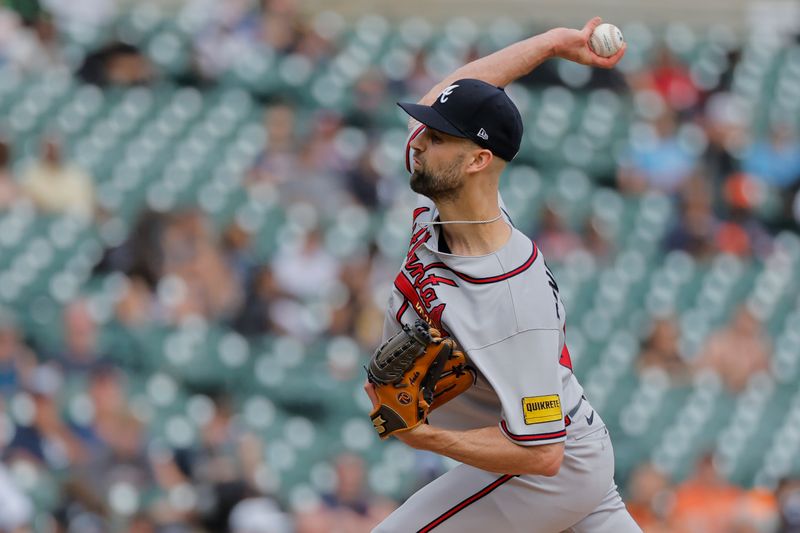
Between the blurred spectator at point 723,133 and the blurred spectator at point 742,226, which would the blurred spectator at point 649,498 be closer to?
the blurred spectator at point 742,226

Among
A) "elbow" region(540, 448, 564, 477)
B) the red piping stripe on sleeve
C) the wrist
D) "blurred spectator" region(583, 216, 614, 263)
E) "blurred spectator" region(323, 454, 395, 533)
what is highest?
Result: the wrist

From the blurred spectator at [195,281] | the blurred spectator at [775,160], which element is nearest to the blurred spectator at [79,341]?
the blurred spectator at [195,281]

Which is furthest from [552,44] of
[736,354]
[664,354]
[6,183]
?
[6,183]

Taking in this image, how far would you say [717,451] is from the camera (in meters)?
8.99

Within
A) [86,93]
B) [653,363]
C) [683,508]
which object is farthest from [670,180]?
[86,93]

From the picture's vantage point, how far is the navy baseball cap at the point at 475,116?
3510mm

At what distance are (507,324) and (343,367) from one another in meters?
5.40

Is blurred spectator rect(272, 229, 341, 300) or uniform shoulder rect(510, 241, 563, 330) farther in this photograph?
blurred spectator rect(272, 229, 341, 300)

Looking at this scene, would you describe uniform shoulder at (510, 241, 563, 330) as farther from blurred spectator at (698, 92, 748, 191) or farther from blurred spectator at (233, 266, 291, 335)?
blurred spectator at (698, 92, 748, 191)

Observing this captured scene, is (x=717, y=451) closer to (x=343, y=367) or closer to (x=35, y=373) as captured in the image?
(x=343, y=367)

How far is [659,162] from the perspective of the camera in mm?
11047

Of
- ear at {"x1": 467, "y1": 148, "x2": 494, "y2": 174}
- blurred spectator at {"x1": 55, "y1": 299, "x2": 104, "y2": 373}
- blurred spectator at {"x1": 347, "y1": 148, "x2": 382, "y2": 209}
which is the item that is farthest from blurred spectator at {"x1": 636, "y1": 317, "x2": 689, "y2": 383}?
ear at {"x1": 467, "y1": 148, "x2": 494, "y2": 174}

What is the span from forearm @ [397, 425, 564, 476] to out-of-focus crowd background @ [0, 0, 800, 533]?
13.6ft

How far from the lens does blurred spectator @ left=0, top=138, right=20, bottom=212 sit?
955cm
